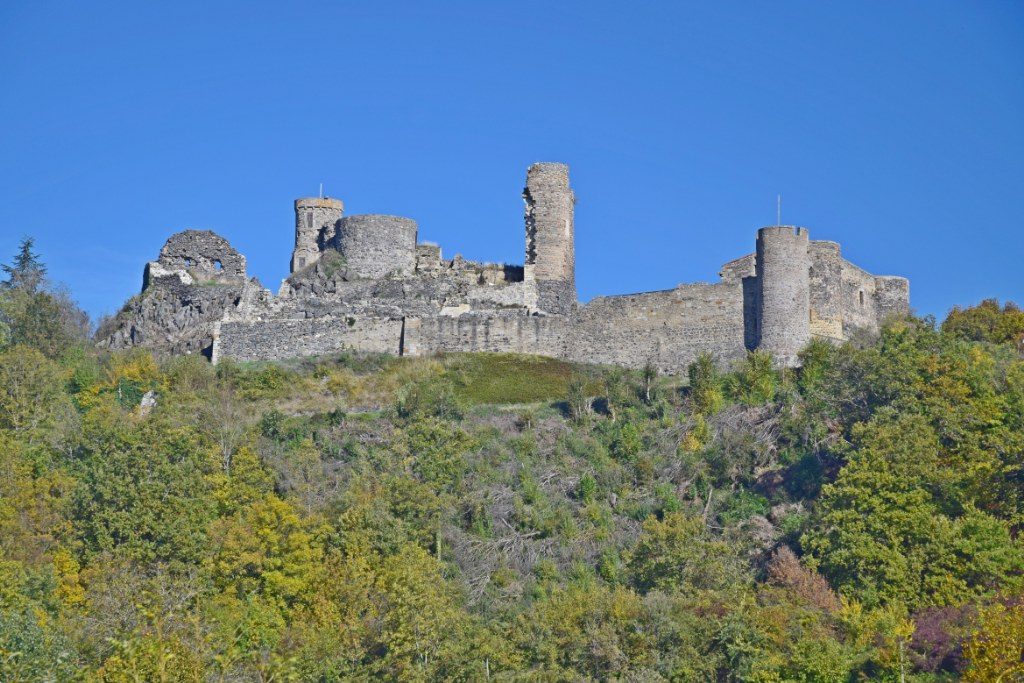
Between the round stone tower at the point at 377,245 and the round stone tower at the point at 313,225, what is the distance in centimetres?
135

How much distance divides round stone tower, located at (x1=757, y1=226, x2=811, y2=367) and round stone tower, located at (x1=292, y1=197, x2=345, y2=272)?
14.7 meters

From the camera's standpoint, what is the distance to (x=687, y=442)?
187ft

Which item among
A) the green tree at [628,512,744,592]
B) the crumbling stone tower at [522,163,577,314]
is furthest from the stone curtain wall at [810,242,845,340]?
the green tree at [628,512,744,592]

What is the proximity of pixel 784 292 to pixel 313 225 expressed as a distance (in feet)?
53.1

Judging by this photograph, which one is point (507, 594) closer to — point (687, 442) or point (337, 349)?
point (687, 442)

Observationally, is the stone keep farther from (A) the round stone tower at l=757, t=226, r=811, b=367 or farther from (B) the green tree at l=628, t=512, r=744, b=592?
(B) the green tree at l=628, t=512, r=744, b=592

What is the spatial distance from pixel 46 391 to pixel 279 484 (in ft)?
30.6

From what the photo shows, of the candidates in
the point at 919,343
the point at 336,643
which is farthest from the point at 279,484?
the point at 919,343

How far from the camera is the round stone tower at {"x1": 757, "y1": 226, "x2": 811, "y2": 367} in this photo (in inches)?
2397

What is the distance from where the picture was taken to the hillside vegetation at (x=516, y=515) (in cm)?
4547

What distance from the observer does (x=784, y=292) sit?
200 ft

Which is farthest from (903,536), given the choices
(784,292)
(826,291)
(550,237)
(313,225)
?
(313,225)

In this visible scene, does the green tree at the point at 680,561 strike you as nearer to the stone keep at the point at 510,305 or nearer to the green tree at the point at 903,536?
the green tree at the point at 903,536

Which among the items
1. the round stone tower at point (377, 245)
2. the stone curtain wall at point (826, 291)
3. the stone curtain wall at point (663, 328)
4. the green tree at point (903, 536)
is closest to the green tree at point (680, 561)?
the green tree at point (903, 536)
